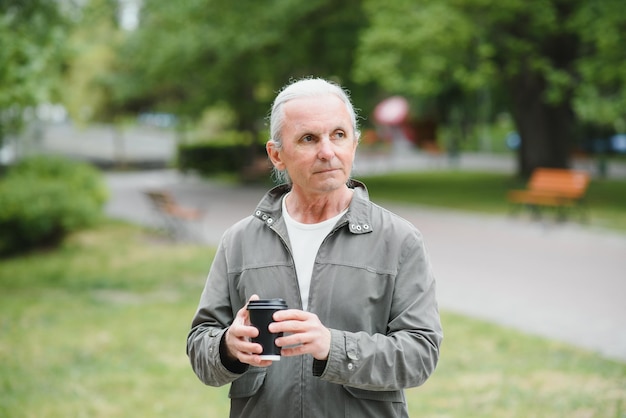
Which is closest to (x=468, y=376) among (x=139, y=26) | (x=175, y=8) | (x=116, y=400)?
(x=116, y=400)

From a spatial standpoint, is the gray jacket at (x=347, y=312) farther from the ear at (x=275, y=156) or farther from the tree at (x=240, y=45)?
the tree at (x=240, y=45)

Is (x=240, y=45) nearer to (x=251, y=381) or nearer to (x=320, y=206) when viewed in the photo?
(x=320, y=206)

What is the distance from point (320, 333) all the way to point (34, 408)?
13.5ft

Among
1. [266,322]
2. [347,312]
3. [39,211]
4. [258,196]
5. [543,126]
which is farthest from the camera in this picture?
[258,196]

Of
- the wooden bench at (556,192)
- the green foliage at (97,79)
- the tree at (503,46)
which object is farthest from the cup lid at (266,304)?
the green foliage at (97,79)

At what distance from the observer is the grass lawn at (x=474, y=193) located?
16344 mm

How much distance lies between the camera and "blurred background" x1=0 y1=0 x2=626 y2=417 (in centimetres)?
601

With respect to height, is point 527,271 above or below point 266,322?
below

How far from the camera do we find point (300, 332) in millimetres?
1947

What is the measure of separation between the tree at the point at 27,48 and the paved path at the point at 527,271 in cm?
435

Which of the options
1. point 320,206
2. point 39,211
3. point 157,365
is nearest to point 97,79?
point 39,211

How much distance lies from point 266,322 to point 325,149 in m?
0.54

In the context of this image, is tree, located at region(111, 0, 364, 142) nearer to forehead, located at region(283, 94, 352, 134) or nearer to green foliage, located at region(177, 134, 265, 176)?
green foliage, located at region(177, 134, 265, 176)

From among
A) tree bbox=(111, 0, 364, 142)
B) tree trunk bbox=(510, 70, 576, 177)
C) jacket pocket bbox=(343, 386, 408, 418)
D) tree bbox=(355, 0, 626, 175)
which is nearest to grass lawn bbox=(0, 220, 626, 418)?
jacket pocket bbox=(343, 386, 408, 418)
